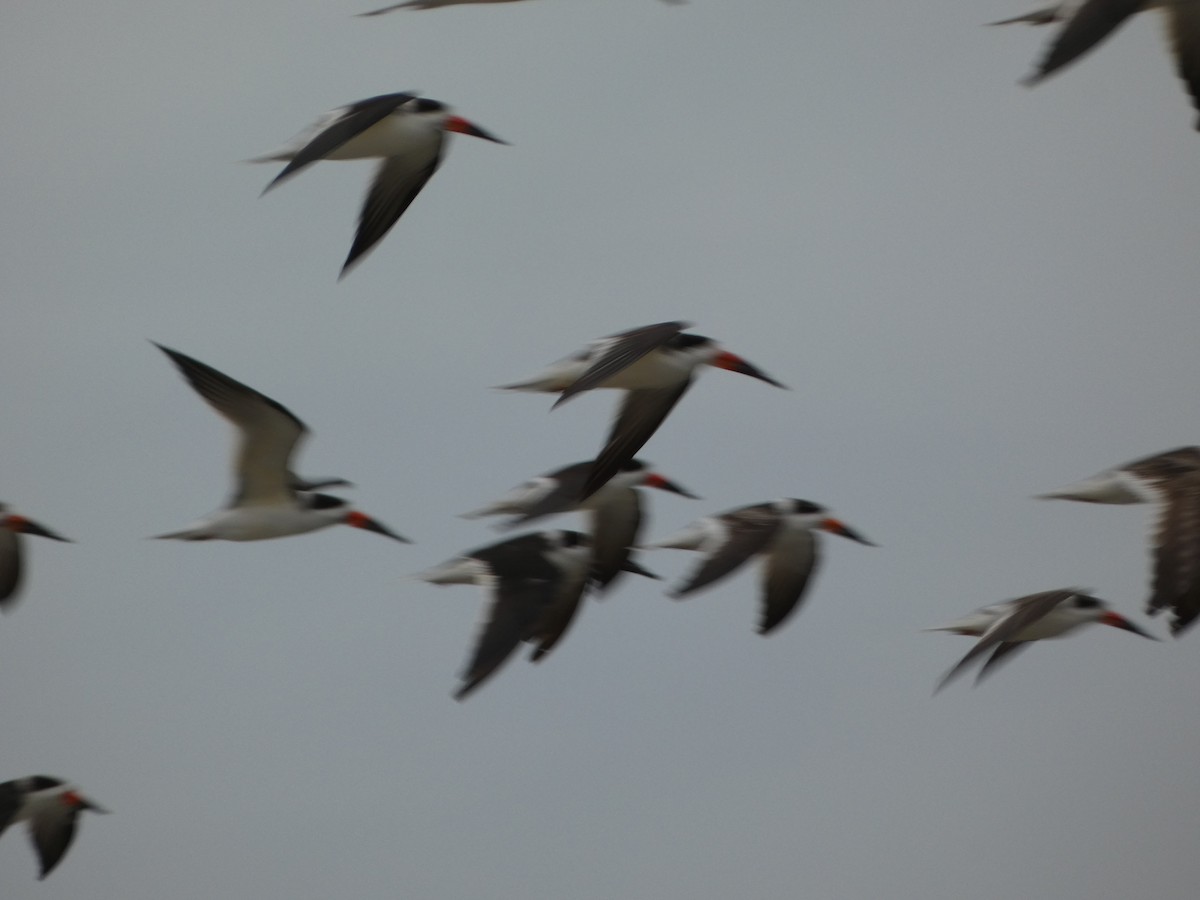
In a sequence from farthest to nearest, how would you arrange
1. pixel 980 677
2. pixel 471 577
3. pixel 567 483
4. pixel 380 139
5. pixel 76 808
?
1. pixel 76 808
2. pixel 567 483
3. pixel 471 577
4. pixel 380 139
5. pixel 980 677

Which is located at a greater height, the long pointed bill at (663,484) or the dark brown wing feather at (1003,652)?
the long pointed bill at (663,484)

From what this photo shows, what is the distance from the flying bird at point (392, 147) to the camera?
11.1 metres

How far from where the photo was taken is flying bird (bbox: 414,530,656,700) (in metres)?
10.5

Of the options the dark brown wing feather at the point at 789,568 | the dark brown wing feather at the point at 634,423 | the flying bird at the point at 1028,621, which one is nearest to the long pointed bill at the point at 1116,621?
the flying bird at the point at 1028,621

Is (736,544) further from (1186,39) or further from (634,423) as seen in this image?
(1186,39)

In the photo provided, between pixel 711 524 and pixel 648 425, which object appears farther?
pixel 711 524

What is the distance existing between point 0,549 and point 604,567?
430cm

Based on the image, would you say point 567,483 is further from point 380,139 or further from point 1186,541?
point 1186,541

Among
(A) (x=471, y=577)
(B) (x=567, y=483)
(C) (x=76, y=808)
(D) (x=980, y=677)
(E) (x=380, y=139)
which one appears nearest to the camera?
(D) (x=980, y=677)

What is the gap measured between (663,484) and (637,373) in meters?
3.19

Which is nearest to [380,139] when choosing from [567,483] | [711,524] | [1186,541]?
[567,483]

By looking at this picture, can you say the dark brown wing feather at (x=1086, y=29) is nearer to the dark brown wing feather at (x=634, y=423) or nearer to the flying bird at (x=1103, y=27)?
the flying bird at (x=1103, y=27)

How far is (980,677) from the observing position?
424 inches

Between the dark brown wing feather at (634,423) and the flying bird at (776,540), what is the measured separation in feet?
8.05
